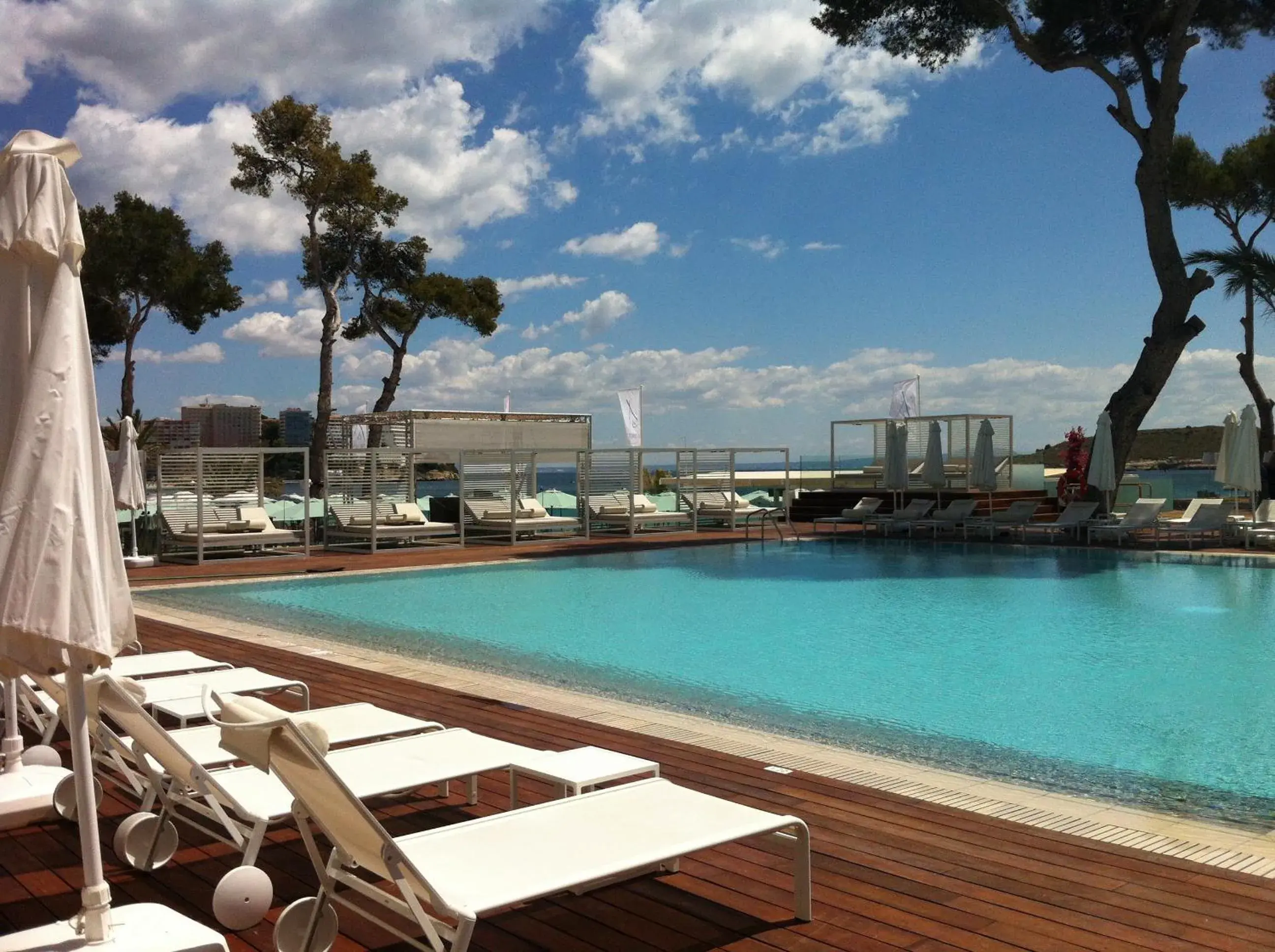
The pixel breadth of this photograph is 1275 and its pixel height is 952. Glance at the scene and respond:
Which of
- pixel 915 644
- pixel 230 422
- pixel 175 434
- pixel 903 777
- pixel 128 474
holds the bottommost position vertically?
pixel 915 644

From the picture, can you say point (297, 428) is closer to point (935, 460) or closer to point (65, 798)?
point (935, 460)

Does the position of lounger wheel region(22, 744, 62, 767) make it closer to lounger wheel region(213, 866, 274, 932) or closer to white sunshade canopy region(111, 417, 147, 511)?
lounger wheel region(213, 866, 274, 932)

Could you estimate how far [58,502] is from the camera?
2330 millimetres

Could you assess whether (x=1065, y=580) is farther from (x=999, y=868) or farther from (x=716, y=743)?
(x=999, y=868)

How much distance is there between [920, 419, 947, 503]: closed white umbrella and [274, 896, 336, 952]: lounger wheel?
18.5 meters

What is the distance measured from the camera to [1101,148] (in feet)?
86.8

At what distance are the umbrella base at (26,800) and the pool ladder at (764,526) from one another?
1442 cm

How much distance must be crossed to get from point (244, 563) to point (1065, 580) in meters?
10.1

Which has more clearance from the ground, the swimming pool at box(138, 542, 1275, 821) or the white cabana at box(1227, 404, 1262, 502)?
the white cabana at box(1227, 404, 1262, 502)

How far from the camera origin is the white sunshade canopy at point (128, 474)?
43.1ft

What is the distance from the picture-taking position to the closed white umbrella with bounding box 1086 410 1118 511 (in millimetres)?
17766

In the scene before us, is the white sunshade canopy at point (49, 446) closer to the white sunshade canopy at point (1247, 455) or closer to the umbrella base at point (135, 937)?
the umbrella base at point (135, 937)

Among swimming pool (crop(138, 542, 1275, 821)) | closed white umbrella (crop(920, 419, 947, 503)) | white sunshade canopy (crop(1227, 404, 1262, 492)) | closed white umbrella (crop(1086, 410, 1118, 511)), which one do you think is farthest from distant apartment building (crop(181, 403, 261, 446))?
white sunshade canopy (crop(1227, 404, 1262, 492))

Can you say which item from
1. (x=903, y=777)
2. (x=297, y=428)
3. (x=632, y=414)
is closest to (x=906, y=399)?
(x=632, y=414)
